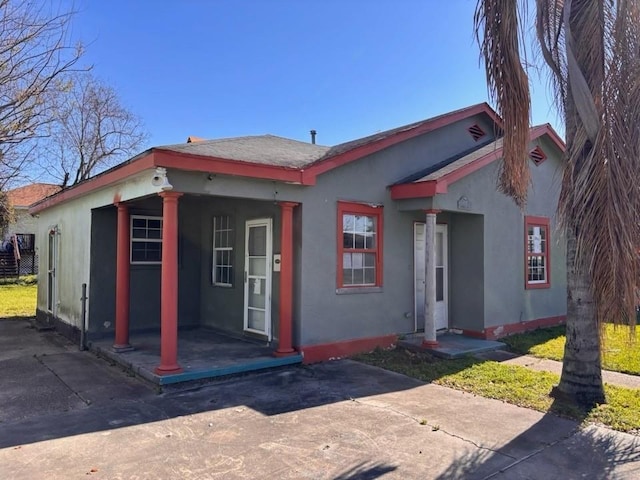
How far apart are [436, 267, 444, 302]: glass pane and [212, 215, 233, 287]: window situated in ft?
14.3

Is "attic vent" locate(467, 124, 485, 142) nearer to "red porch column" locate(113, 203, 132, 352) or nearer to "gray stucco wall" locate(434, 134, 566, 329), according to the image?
"gray stucco wall" locate(434, 134, 566, 329)

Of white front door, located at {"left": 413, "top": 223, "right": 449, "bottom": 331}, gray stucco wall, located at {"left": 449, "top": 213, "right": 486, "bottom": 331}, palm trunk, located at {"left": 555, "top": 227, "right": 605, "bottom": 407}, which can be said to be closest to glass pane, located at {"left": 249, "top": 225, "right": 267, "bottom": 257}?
white front door, located at {"left": 413, "top": 223, "right": 449, "bottom": 331}

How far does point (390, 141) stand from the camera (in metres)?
8.66

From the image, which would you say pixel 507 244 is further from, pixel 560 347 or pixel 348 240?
pixel 348 240

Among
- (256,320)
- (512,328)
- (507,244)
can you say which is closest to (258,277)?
(256,320)

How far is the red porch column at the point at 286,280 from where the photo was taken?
7359 mm

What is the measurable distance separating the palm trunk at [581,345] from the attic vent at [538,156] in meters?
6.17

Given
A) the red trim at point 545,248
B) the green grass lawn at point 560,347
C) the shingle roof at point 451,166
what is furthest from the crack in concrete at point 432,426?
the red trim at point 545,248

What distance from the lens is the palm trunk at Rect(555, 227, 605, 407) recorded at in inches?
216

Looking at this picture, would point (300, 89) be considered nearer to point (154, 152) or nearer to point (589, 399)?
point (154, 152)

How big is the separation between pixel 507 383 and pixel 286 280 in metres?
3.60

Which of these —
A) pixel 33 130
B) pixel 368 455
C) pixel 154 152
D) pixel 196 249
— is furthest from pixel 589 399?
pixel 33 130

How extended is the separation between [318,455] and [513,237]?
7.73m

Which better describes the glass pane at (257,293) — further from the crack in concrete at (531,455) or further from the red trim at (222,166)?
the crack in concrete at (531,455)
